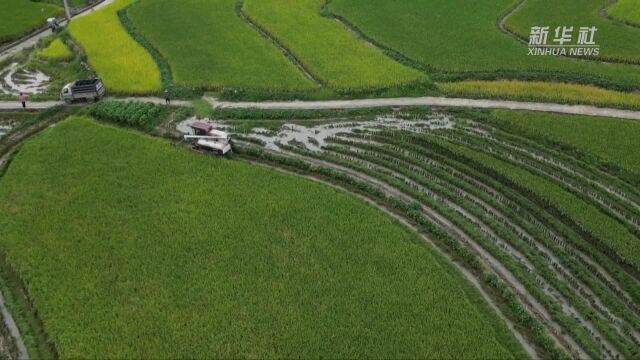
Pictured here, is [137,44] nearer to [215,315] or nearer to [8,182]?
[8,182]

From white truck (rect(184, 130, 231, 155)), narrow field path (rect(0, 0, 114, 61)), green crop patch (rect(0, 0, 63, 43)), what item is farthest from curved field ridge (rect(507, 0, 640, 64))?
green crop patch (rect(0, 0, 63, 43))

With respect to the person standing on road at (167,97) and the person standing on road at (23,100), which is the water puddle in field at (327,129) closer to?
the person standing on road at (167,97)

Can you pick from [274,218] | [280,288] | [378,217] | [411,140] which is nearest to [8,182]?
[274,218]

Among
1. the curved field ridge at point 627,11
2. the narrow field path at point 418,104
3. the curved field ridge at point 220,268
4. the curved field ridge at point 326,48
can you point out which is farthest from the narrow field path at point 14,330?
the curved field ridge at point 627,11

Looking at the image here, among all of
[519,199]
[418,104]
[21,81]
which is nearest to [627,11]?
[418,104]

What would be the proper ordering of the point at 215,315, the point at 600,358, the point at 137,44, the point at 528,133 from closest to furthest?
the point at 600,358 < the point at 215,315 < the point at 528,133 < the point at 137,44
